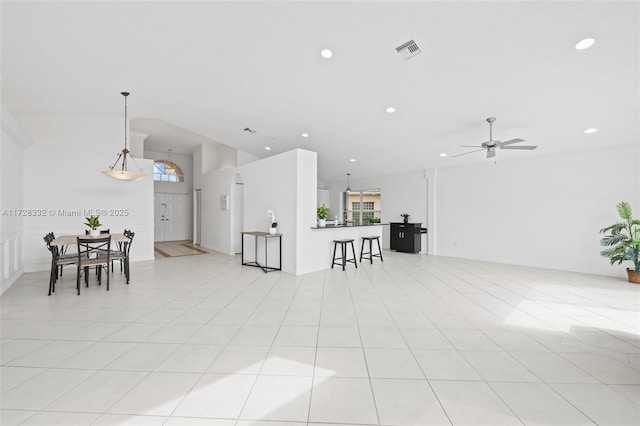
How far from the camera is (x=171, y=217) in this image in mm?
11008

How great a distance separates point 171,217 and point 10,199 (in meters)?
6.20

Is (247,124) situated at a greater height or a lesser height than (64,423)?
greater

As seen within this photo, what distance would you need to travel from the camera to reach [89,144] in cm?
623

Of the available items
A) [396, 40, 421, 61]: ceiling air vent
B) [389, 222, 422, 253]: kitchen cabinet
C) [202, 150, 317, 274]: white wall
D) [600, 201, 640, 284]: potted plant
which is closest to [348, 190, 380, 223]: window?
[389, 222, 422, 253]: kitchen cabinet

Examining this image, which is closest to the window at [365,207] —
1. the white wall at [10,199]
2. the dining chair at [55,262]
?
the dining chair at [55,262]

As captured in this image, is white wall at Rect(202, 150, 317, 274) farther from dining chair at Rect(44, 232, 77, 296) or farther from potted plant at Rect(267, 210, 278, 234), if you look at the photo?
dining chair at Rect(44, 232, 77, 296)

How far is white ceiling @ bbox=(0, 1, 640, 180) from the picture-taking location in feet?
9.98

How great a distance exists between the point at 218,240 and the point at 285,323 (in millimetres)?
6264

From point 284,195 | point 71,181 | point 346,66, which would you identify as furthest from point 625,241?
point 71,181

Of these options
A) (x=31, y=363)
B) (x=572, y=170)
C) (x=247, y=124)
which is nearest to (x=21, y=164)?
(x=247, y=124)

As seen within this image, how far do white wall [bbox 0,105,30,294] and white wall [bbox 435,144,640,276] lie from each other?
29.8 feet

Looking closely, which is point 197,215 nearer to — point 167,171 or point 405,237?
point 167,171

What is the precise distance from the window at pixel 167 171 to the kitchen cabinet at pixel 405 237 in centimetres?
842

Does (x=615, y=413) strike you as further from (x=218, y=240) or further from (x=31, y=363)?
Answer: (x=218, y=240)
